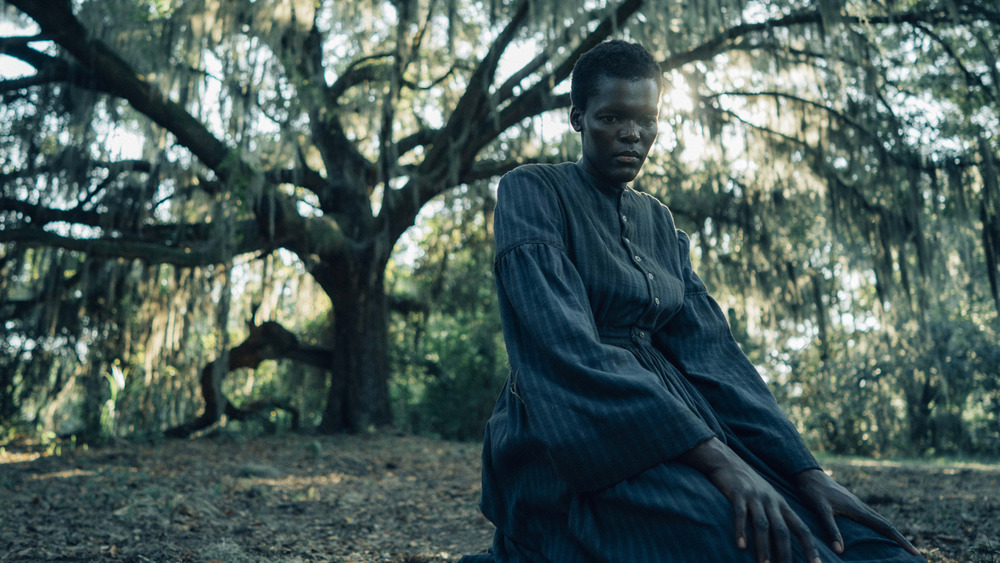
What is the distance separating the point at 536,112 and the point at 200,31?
3.09 m

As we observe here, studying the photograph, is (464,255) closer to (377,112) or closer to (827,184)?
(377,112)

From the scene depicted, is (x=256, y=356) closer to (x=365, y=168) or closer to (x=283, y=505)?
(x=365, y=168)

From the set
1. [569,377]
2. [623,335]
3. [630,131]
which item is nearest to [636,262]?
[623,335]

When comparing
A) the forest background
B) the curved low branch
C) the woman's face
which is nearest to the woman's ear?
the woman's face

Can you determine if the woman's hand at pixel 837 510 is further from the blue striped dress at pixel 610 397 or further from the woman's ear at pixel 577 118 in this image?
the woman's ear at pixel 577 118

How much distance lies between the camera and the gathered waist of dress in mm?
1463

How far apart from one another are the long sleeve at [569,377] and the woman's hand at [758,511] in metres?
0.06

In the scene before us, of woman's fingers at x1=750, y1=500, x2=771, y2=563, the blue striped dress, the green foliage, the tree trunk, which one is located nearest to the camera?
woman's fingers at x1=750, y1=500, x2=771, y2=563

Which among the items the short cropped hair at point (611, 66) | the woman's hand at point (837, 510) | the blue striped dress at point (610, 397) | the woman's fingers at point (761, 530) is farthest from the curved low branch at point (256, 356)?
the woman's fingers at point (761, 530)

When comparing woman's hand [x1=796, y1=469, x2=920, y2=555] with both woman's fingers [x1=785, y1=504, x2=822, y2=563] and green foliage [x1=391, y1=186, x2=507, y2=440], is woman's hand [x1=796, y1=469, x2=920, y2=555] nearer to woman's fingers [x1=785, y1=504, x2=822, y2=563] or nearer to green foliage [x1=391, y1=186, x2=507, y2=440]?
woman's fingers [x1=785, y1=504, x2=822, y2=563]

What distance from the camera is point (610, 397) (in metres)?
1.21

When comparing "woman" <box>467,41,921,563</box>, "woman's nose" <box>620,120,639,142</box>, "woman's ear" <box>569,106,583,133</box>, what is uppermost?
"woman's ear" <box>569,106,583,133</box>

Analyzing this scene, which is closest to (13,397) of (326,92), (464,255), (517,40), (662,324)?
(326,92)

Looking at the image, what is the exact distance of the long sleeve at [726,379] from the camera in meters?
1.40
